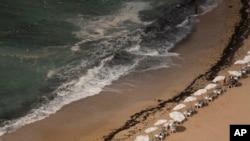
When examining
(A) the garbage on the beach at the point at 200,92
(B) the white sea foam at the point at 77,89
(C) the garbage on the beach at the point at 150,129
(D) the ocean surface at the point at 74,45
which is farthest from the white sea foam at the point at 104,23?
(C) the garbage on the beach at the point at 150,129

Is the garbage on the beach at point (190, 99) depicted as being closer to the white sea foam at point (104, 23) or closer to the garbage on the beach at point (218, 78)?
the garbage on the beach at point (218, 78)

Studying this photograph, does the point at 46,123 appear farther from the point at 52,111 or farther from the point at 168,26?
the point at 168,26

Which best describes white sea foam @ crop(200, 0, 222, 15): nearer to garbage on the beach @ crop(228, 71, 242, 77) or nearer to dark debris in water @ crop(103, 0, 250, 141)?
dark debris in water @ crop(103, 0, 250, 141)

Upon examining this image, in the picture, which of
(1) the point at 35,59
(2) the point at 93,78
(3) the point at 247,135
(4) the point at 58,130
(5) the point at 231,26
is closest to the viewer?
(3) the point at 247,135

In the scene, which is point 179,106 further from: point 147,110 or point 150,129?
point 150,129

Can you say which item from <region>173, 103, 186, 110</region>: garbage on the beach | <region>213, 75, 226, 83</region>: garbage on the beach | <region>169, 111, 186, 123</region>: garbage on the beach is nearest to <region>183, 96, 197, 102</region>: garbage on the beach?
<region>173, 103, 186, 110</region>: garbage on the beach

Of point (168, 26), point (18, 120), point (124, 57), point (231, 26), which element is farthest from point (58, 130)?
point (231, 26)

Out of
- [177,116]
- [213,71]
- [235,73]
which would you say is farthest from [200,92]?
[213,71]
